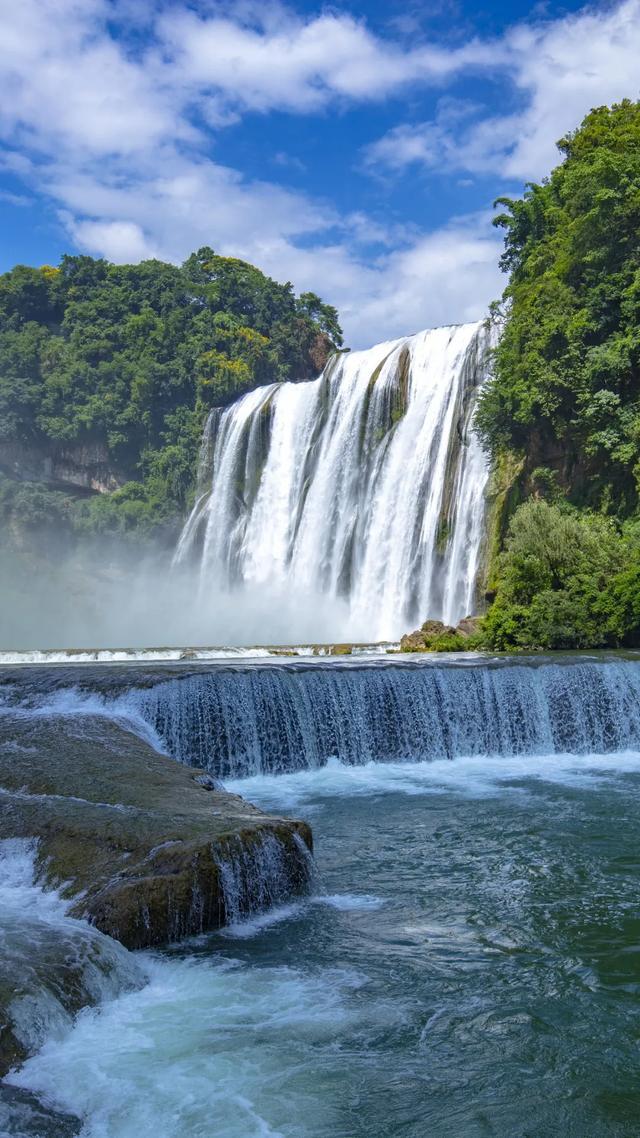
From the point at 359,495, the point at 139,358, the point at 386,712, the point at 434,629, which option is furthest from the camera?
the point at 139,358

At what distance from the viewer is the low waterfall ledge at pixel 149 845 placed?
6789 millimetres

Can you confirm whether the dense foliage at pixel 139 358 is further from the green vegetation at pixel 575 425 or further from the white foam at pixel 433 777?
the white foam at pixel 433 777

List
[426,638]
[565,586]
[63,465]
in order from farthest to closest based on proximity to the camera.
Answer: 1. [63,465]
2. [426,638]
3. [565,586]

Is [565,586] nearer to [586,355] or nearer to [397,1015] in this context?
[586,355]

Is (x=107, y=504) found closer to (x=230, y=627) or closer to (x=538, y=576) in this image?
(x=230, y=627)

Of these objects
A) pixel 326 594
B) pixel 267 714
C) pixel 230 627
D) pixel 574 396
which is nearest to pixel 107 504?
pixel 230 627

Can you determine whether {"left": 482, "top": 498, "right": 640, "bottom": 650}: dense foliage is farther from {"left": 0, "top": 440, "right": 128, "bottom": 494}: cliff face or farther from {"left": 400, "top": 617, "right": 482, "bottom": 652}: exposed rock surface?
{"left": 0, "top": 440, "right": 128, "bottom": 494}: cliff face

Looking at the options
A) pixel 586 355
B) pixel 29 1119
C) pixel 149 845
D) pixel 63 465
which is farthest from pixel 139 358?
pixel 29 1119

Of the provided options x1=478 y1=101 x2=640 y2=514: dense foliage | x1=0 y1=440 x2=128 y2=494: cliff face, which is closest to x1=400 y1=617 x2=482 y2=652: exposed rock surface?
x1=478 y1=101 x2=640 y2=514: dense foliage

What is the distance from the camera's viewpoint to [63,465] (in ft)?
165

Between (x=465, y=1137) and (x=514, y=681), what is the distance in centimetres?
1080

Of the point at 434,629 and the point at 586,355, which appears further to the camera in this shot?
the point at 586,355

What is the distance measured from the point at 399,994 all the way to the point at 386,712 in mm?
8511

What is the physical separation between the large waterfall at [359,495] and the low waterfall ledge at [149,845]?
17301 mm
